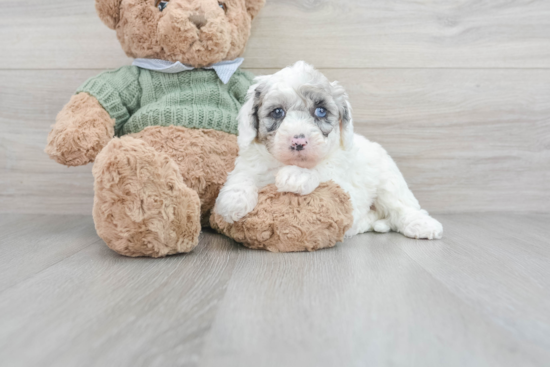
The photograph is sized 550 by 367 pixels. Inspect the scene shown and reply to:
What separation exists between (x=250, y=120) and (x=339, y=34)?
2.14ft

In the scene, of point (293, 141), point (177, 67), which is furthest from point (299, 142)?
point (177, 67)

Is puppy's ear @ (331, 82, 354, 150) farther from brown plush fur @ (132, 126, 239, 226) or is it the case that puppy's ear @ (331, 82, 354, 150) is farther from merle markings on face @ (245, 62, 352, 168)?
brown plush fur @ (132, 126, 239, 226)

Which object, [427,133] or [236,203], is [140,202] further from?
[427,133]

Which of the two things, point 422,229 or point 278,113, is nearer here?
point 278,113

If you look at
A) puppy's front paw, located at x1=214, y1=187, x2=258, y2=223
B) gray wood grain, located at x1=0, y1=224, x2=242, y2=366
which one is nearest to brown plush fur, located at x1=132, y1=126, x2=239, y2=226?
puppy's front paw, located at x1=214, y1=187, x2=258, y2=223

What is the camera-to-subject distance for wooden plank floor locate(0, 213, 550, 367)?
509 millimetres

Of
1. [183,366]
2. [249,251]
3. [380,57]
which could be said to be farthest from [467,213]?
[183,366]

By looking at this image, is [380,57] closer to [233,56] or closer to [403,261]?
[233,56]

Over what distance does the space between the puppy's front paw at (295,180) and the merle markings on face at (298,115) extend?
17 mm

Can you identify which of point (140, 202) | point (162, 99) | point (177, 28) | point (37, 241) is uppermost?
point (177, 28)

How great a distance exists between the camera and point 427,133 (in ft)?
4.99

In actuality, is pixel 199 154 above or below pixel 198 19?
below

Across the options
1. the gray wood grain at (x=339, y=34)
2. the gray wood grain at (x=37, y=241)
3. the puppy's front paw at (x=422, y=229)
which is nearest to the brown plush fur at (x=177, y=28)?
the gray wood grain at (x=339, y=34)

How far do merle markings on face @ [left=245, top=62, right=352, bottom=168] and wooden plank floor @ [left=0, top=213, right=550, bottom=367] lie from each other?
23 cm
